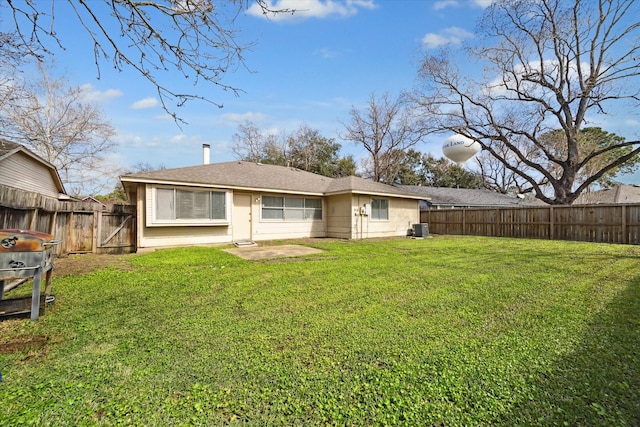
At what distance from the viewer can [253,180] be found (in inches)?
459

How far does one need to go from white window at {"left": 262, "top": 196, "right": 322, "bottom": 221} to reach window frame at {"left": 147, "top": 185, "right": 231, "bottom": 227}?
1.65 meters

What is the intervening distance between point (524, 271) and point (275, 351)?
17.9 feet

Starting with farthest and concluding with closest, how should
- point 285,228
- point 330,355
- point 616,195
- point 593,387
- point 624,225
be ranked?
point 616,195 → point 285,228 → point 624,225 → point 330,355 → point 593,387

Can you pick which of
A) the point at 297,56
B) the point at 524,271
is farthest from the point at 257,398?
the point at 524,271

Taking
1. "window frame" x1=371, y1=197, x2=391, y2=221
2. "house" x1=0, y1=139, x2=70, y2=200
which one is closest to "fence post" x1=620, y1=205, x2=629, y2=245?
"window frame" x1=371, y1=197, x2=391, y2=221

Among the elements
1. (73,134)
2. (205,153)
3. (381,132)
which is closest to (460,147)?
(381,132)

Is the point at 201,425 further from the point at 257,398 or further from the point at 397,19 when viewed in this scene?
the point at 397,19

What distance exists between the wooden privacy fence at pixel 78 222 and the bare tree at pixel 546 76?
1759 centimetres

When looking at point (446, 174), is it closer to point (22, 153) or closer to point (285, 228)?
point (285, 228)

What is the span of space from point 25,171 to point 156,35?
39.4ft

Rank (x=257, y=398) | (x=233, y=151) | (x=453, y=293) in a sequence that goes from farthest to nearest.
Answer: (x=233, y=151), (x=453, y=293), (x=257, y=398)

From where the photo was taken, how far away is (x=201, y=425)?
1.62 metres

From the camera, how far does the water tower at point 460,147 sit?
17.6 metres

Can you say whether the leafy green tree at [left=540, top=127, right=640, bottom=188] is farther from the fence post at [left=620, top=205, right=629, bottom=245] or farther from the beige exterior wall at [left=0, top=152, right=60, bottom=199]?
the beige exterior wall at [left=0, top=152, right=60, bottom=199]
